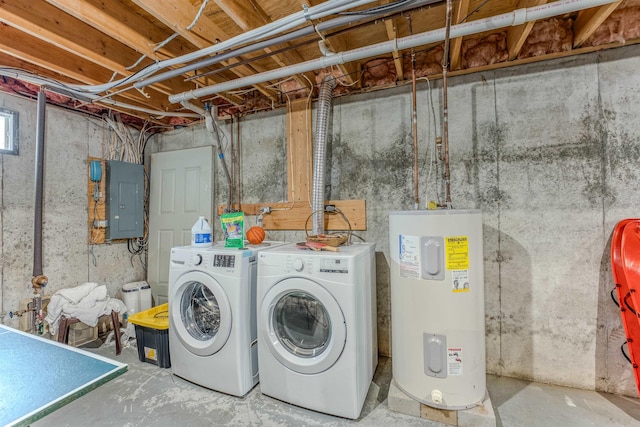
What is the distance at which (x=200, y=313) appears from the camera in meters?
2.34

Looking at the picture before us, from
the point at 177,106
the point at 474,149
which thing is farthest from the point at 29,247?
the point at 474,149

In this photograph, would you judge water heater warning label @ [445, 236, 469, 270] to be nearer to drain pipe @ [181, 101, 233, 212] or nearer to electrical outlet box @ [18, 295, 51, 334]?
drain pipe @ [181, 101, 233, 212]

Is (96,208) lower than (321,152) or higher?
lower

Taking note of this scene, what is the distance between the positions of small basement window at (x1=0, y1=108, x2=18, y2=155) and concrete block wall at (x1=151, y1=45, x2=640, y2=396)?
3380 mm

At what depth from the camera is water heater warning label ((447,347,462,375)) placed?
1729 millimetres

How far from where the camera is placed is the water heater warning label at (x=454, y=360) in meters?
1.73

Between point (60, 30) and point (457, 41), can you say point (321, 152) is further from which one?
point (60, 30)

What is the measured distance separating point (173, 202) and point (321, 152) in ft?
6.93

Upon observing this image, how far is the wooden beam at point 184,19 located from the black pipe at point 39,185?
5.66 feet

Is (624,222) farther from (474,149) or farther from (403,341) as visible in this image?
(403,341)

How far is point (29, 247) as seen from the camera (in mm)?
2734

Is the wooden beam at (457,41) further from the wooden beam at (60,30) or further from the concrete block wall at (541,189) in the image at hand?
the wooden beam at (60,30)

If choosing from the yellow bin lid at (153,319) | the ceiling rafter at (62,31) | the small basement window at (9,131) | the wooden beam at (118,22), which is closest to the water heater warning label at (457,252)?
the yellow bin lid at (153,319)

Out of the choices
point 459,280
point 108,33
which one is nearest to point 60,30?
point 108,33
